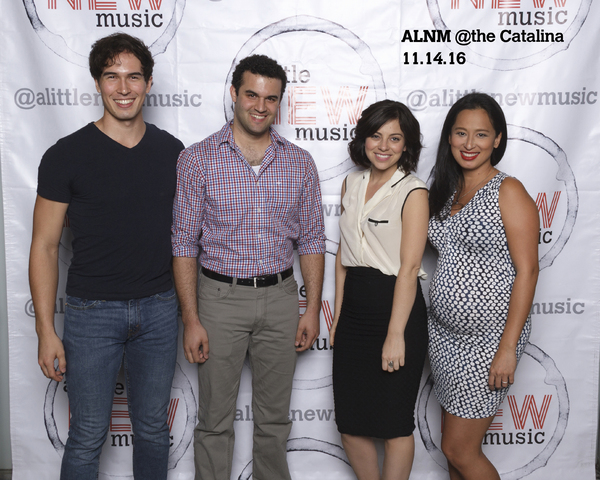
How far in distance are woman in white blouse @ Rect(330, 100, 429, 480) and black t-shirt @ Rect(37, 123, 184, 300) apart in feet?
2.24

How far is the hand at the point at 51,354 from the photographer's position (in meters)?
1.65

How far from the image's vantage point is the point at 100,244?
1.66 metres

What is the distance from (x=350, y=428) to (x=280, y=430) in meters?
0.30

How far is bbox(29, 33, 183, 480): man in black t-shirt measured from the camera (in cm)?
164

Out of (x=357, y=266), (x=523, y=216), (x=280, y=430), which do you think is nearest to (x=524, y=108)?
(x=523, y=216)

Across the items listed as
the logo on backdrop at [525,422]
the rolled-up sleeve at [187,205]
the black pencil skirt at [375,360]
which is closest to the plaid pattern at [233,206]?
the rolled-up sleeve at [187,205]

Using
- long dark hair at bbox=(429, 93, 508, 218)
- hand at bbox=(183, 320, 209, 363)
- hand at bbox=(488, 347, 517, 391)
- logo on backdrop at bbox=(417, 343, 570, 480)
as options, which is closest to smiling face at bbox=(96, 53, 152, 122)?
hand at bbox=(183, 320, 209, 363)

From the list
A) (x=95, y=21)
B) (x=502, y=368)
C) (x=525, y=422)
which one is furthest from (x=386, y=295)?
(x=95, y=21)

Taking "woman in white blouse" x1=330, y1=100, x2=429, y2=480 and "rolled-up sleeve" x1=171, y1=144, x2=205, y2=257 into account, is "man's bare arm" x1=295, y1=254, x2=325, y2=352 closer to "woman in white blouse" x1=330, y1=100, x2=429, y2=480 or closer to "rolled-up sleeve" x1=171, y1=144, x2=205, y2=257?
"woman in white blouse" x1=330, y1=100, x2=429, y2=480

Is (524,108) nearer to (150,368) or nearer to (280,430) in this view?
(280,430)

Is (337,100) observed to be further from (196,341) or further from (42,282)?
(42,282)

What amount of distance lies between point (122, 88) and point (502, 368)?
1524 mm

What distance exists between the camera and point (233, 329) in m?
1.82

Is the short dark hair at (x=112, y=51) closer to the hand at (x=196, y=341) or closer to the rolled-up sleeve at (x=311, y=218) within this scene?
the rolled-up sleeve at (x=311, y=218)
